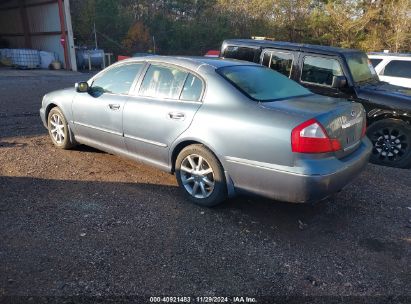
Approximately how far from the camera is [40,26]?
2105 cm

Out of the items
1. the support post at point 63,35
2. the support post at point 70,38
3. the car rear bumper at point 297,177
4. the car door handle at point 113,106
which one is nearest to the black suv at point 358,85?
the car rear bumper at point 297,177

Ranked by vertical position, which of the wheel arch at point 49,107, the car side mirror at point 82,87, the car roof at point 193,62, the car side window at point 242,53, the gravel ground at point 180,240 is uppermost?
the car roof at point 193,62

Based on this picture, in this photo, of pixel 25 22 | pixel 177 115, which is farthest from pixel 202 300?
pixel 25 22

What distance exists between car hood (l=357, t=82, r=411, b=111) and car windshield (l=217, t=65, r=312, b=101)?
1.88 m

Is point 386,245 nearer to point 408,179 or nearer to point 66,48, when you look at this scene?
point 408,179

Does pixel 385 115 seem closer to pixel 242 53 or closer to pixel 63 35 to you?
pixel 242 53

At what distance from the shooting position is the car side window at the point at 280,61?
643cm

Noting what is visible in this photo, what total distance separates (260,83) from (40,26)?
20797 millimetres

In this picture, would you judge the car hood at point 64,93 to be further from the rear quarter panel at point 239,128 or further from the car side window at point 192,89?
the rear quarter panel at point 239,128

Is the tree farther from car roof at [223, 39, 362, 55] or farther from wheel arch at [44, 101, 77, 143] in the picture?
wheel arch at [44, 101, 77, 143]

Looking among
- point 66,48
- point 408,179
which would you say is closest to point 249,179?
point 408,179

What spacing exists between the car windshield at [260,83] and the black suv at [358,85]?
1815 mm

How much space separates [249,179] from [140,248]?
3.89 ft

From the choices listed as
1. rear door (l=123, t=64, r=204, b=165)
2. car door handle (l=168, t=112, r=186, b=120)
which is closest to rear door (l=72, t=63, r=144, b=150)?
rear door (l=123, t=64, r=204, b=165)
